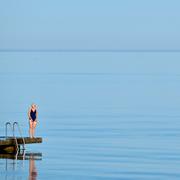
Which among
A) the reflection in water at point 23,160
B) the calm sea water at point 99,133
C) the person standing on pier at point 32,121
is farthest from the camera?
the person standing on pier at point 32,121

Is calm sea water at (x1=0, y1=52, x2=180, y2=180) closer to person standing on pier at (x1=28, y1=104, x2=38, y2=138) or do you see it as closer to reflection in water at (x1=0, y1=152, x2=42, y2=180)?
reflection in water at (x1=0, y1=152, x2=42, y2=180)

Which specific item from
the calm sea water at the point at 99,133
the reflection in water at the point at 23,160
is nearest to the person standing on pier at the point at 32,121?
the calm sea water at the point at 99,133

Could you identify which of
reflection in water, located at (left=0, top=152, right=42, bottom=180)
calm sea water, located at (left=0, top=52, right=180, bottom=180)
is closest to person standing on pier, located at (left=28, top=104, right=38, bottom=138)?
calm sea water, located at (left=0, top=52, right=180, bottom=180)

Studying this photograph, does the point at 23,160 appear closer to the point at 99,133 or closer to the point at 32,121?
the point at 32,121

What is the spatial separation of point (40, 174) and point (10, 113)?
35.4 meters

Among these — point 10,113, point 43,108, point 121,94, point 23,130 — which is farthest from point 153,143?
point 121,94

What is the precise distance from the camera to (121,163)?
54125 millimetres

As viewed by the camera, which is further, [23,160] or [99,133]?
[99,133]

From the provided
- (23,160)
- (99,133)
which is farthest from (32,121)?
(99,133)

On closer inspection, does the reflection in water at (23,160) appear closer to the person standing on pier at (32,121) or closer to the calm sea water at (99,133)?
the calm sea water at (99,133)

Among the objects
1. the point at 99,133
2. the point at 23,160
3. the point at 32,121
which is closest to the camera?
the point at 23,160

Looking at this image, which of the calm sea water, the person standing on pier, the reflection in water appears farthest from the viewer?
the person standing on pier

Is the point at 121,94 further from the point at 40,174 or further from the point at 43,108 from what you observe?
the point at 40,174

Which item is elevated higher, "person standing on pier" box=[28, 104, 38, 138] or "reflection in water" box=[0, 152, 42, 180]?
"person standing on pier" box=[28, 104, 38, 138]
